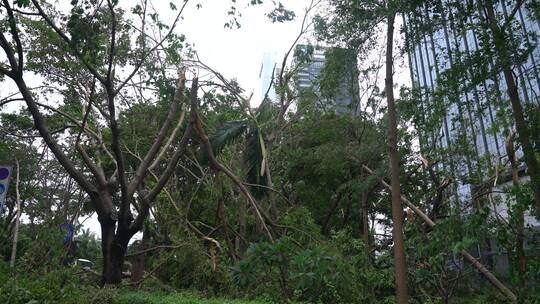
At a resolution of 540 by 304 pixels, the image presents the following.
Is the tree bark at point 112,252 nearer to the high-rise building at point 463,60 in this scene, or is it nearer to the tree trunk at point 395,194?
the tree trunk at point 395,194

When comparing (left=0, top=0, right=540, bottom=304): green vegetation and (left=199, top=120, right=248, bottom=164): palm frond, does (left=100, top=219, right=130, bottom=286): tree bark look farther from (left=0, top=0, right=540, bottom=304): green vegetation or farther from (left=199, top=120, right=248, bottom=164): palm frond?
(left=199, top=120, right=248, bottom=164): palm frond

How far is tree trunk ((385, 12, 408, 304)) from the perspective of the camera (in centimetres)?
691

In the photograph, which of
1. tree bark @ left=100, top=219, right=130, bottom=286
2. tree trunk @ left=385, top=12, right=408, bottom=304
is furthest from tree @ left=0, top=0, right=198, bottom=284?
tree trunk @ left=385, top=12, right=408, bottom=304

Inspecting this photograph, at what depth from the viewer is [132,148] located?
1410cm

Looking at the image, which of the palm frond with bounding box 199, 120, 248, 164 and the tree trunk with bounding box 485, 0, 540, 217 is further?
the palm frond with bounding box 199, 120, 248, 164

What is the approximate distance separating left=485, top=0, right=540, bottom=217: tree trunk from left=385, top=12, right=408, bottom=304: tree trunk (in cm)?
147

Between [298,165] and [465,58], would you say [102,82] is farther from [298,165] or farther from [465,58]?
[298,165]

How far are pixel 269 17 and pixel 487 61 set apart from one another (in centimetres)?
544

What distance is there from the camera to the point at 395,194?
7.41 m

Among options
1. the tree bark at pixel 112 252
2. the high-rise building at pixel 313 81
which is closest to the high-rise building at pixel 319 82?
the high-rise building at pixel 313 81

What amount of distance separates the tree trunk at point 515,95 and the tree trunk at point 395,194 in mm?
1475

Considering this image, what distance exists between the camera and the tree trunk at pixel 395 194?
6.91 meters

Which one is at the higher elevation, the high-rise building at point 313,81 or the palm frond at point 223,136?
the high-rise building at point 313,81

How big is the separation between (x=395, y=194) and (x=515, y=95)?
7.77ft
